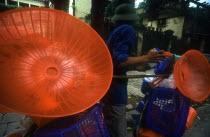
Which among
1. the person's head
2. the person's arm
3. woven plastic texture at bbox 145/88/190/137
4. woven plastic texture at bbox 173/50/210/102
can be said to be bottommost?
woven plastic texture at bbox 145/88/190/137

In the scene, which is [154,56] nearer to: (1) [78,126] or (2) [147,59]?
(2) [147,59]

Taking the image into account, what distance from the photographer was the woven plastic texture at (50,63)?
80 centimetres

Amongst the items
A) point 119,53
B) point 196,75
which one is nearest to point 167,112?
point 196,75

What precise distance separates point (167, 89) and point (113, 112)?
589 mm

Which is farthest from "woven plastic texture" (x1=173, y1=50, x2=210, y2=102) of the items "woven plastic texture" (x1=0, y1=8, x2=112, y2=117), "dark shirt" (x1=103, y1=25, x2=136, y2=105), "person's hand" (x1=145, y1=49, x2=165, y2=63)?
"woven plastic texture" (x1=0, y1=8, x2=112, y2=117)

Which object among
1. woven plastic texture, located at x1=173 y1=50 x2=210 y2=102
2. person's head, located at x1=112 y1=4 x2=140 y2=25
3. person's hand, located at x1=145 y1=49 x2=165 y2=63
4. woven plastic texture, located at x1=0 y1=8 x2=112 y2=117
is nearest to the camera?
woven plastic texture, located at x1=0 y1=8 x2=112 y2=117

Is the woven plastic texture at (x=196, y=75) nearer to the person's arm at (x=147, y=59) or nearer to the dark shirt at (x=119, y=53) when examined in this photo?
the person's arm at (x=147, y=59)

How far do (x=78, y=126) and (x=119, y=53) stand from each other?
2.30ft

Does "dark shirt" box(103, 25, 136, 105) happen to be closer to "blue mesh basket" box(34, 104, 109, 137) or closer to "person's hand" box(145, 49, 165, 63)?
"person's hand" box(145, 49, 165, 63)

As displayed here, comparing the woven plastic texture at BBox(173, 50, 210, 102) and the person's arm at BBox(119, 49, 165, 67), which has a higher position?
the person's arm at BBox(119, 49, 165, 67)

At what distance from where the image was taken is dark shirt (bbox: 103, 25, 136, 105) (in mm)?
1302

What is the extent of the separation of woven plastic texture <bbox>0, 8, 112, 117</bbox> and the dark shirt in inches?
13.7

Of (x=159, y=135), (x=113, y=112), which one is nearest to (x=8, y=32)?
(x=113, y=112)

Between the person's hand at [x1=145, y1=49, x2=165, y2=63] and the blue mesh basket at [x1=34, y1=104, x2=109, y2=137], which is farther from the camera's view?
the person's hand at [x1=145, y1=49, x2=165, y2=63]
